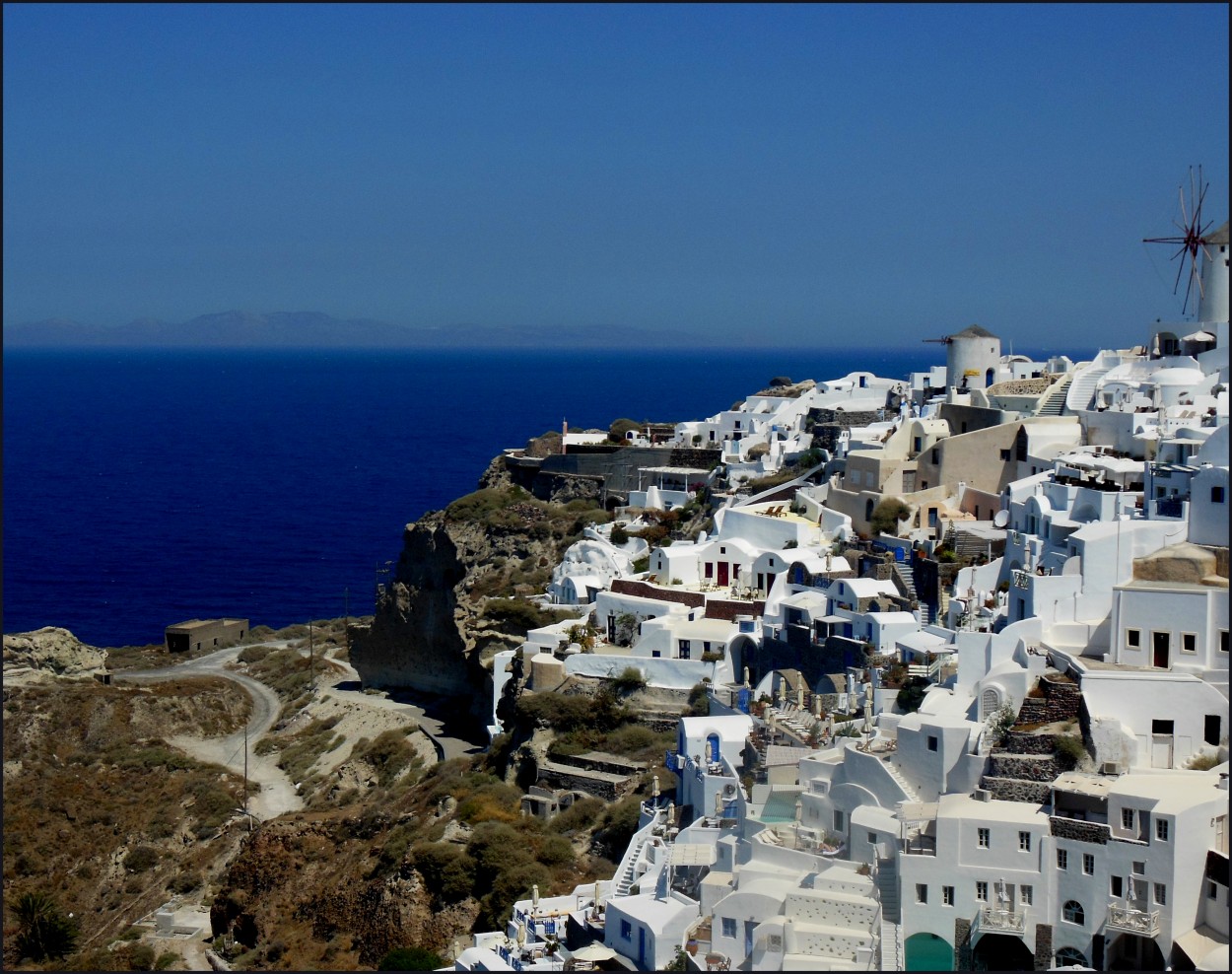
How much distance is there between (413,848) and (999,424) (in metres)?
16.1

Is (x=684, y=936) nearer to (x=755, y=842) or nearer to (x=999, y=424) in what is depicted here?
(x=755, y=842)

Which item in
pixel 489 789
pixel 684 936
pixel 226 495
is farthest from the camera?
pixel 226 495

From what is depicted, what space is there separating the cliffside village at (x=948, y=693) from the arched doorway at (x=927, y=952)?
1.4 inches

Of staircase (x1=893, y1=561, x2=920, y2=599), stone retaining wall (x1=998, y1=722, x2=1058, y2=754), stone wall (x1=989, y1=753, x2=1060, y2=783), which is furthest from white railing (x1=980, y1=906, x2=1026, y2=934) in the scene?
staircase (x1=893, y1=561, x2=920, y2=599)

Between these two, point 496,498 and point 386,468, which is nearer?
point 496,498

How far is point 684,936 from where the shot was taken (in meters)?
22.8

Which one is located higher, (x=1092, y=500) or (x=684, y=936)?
(x=1092, y=500)

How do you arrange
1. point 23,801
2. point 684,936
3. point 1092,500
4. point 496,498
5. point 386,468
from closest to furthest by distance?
point 684,936
point 1092,500
point 23,801
point 496,498
point 386,468

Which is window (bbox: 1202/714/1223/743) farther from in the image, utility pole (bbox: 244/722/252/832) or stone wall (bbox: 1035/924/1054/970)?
utility pole (bbox: 244/722/252/832)

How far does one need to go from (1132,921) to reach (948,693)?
18.5ft

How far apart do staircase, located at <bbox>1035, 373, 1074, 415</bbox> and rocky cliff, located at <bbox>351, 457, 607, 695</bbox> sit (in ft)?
43.3

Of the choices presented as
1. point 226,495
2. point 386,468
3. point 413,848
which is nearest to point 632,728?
point 413,848

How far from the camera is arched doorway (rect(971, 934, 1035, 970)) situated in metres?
21.8

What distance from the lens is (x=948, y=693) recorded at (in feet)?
84.9
